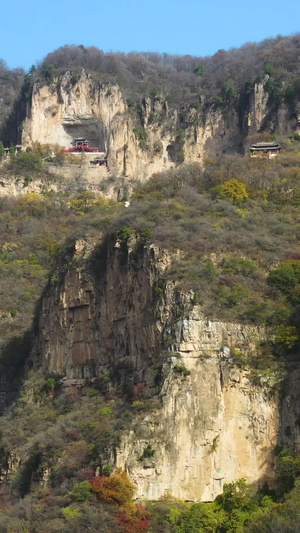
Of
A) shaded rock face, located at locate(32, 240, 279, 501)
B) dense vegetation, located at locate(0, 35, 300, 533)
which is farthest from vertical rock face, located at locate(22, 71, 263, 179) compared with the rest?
shaded rock face, located at locate(32, 240, 279, 501)

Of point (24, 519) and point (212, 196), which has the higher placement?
point (212, 196)

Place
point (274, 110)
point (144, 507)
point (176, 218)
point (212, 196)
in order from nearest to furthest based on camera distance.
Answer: point (144, 507) → point (176, 218) → point (212, 196) → point (274, 110)

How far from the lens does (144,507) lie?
47312mm

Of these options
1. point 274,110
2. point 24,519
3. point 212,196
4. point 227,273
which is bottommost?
point 24,519

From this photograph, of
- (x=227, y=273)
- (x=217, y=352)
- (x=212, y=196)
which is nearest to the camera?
(x=217, y=352)

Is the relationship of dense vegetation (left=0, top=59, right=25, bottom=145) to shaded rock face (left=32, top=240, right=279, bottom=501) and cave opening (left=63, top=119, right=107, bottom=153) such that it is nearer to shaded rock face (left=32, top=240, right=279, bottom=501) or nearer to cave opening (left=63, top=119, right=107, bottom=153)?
cave opening (left=63, top=119, right=107, bottom=153)

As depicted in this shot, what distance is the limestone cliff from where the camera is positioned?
323 feet

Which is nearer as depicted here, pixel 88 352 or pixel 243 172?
pixel 88 352

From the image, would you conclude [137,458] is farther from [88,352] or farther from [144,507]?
[88,352]

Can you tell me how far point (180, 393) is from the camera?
49.4 metres

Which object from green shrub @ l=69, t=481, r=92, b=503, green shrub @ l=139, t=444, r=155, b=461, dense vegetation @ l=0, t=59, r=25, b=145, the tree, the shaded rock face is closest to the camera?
green shrub @ l=69, t=481, r=92, b=503

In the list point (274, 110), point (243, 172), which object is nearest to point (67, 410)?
point (243, 172)

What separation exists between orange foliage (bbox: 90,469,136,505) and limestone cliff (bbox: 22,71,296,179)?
51.6 metres

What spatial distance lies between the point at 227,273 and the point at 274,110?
4513 centimetres
